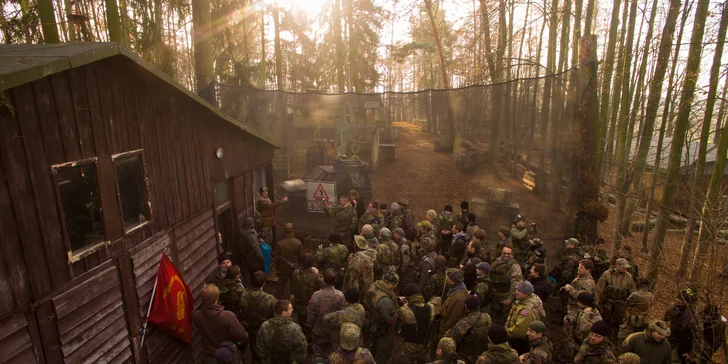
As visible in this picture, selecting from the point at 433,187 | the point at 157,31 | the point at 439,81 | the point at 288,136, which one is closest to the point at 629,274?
the point at 433,187

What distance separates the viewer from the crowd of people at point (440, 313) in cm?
495

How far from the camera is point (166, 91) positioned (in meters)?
5.97

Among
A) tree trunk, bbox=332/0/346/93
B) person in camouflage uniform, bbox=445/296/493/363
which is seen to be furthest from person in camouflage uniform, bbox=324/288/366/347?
tree trunk, bbox=332/0/346/93

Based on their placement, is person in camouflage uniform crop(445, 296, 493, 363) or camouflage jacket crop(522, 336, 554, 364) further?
person in camouflage uniform crop(445, 296, 493, 363)

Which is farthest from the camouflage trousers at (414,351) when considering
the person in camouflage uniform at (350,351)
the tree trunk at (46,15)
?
the tree trunk at (46,15)

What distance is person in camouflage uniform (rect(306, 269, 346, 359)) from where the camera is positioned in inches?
234

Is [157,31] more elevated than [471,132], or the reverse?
[157,31]

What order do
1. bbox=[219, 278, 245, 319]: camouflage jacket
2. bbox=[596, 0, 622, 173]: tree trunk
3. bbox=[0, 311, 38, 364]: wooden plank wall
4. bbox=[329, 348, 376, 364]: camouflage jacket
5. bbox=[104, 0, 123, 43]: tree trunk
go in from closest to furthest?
bbox=[0, 311, 38, 364]: wooden plank wall < bbox=[329, 348, 376, 364]: camouflage jacket < bbox=[219, 278, 245, 319]: camouflage jacket < bbox=[104, 0, 123, 43]: tree trunk < bbox=[596, 0, 622, 173]: tree trunk

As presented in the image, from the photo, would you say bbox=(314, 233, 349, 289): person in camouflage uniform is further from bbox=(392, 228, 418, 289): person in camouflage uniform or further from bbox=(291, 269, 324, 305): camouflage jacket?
bbox=(392, 228, 418, 289): person in camouflage uniform

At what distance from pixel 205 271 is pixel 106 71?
397 centimetres

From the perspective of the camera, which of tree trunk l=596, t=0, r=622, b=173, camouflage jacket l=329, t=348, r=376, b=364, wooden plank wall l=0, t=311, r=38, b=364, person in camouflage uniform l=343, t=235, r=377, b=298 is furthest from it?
tree trunk l=596, t=0, r=622, b=173

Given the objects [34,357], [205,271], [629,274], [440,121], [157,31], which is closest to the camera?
[34,357]

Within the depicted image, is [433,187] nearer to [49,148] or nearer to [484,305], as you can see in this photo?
[484,305]

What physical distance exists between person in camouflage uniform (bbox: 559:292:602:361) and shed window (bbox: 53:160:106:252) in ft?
21.4
